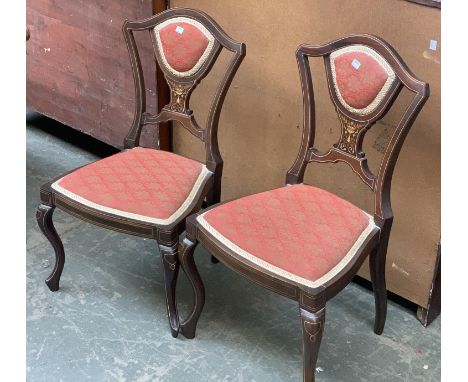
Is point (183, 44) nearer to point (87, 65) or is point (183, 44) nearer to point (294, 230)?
point (294, 230)

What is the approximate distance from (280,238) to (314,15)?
2.49ft

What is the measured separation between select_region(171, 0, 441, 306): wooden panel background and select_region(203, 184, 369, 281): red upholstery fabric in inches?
10.6

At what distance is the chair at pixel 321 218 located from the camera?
5.89ft

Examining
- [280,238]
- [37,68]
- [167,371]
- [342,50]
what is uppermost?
[342,50]

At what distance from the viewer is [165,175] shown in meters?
2.22

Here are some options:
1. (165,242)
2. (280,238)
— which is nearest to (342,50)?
(280,238)

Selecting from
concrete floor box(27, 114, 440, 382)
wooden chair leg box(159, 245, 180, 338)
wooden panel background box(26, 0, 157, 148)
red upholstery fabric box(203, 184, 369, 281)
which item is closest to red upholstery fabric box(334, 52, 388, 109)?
red upholstery fabric box(203, 184, 369, 281)

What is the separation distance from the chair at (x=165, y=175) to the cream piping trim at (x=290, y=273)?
6.0 inches

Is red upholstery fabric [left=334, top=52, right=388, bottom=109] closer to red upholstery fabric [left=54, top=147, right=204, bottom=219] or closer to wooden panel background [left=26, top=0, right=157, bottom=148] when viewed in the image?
red upholstery fabric [left=54, top=147, right=204, bottom=219]

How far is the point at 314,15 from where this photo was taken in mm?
2174

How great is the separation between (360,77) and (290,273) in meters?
0.59

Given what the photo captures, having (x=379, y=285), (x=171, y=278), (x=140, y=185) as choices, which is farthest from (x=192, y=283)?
(x=379, y=285)

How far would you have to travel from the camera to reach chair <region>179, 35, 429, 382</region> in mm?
1794
